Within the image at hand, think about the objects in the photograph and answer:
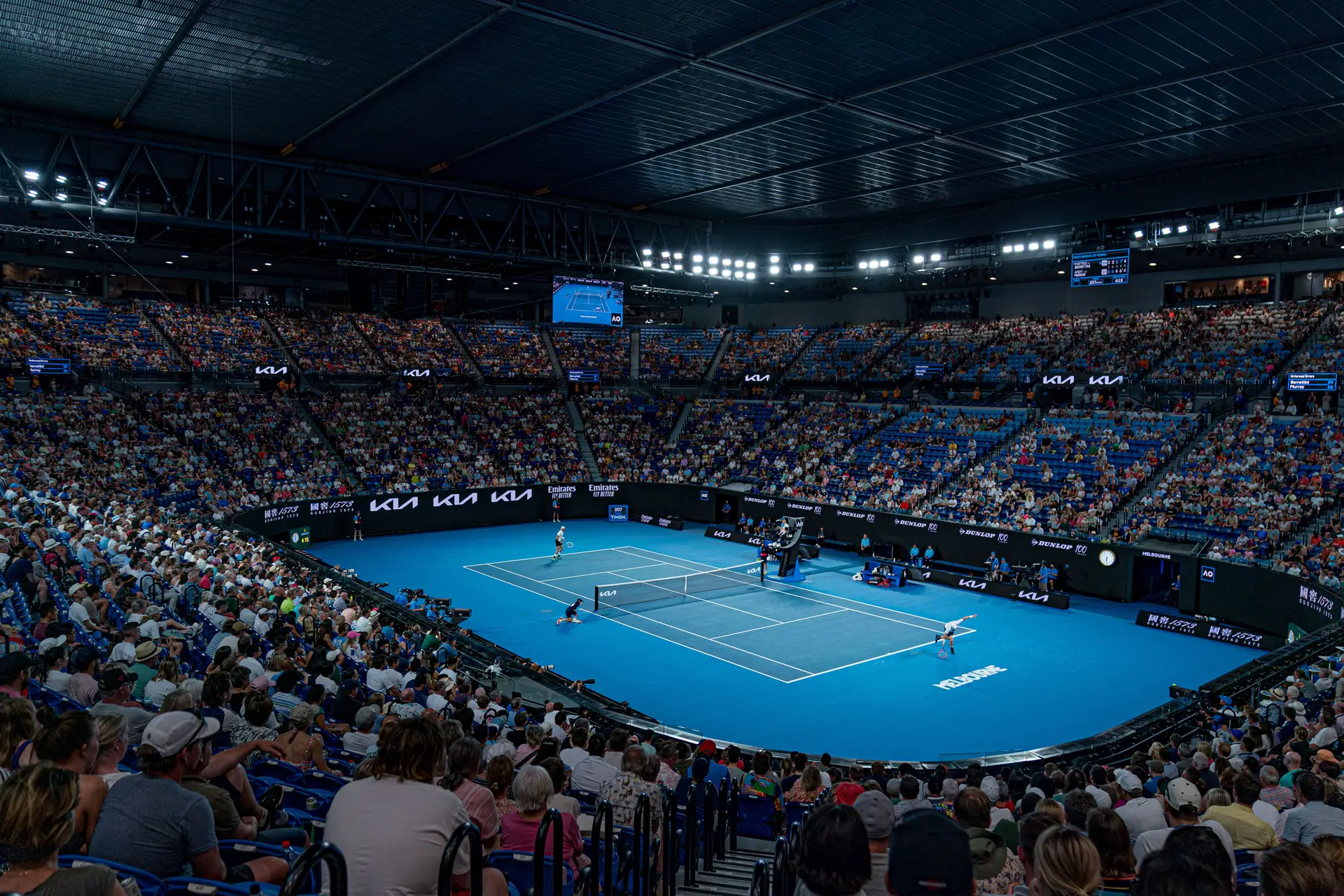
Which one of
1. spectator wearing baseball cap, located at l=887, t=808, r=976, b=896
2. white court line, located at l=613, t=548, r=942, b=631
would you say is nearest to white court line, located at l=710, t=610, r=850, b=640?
white court line, located at l=613, t=548, r=942, b=631

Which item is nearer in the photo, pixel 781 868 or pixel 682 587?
pixel 781 868

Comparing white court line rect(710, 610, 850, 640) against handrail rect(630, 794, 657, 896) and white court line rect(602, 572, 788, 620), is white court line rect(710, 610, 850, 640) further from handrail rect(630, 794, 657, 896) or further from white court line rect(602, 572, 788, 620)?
handrail rect(630, 794, 657, 896)

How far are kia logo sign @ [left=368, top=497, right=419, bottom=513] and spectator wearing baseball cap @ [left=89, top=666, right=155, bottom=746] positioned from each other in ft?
115

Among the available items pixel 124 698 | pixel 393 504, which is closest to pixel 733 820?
pixel 124 698

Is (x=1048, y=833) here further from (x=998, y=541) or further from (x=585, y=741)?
(x=998, y=541)

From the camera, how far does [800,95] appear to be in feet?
90.0

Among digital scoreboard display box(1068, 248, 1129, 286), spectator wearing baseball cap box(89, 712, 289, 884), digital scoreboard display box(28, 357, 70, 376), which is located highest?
digital scoreboard display box(1068, 248, 1129, 286)

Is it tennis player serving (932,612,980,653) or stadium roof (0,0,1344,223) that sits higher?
stadium roof (0,0,1344,223)

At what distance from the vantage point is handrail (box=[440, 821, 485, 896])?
3.72 meters

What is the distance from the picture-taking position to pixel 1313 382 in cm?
3503

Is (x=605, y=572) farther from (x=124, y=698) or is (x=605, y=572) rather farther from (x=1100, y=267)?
(x=124, y=698)

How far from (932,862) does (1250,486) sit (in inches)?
1319

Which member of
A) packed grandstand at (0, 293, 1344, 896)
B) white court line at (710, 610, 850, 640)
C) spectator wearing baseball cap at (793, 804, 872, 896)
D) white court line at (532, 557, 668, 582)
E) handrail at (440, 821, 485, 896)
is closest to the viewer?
spectator wearing baseball cap at (793, 804, 872, 896)

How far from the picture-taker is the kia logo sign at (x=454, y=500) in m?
44.5
